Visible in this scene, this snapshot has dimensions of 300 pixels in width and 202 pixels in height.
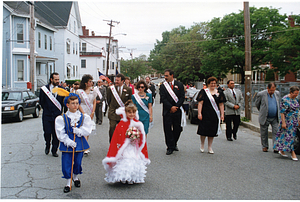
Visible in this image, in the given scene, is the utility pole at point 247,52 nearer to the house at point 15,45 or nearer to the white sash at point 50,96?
the white sash at point 50,96

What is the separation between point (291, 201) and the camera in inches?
172

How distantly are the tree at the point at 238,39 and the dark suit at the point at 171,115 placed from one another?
26.0 meters

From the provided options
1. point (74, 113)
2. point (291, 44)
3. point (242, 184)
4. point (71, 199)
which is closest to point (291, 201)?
point (242, 184)

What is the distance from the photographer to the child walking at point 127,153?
15.6 feet

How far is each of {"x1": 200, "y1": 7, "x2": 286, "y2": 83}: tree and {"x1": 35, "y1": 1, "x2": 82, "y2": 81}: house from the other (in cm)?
1769

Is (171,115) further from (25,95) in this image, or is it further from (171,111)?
(25,95)

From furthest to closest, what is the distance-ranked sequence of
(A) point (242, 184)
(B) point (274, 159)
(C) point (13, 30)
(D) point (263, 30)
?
(D) point (263, 30) → (C) point (13, 30) → (B) point (274, 159) → (A) point (242, 184)

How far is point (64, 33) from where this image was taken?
121ft

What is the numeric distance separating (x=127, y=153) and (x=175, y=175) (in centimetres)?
127

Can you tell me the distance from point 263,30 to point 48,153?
3071cm

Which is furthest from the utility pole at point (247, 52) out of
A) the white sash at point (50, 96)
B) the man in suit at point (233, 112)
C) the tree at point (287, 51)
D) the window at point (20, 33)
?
the window at point (20, 33)

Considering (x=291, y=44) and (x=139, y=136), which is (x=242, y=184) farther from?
(x=291, y=44)

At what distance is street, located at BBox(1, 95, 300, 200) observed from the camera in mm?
4605

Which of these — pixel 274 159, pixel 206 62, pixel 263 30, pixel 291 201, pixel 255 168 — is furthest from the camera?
pixel 206 62
